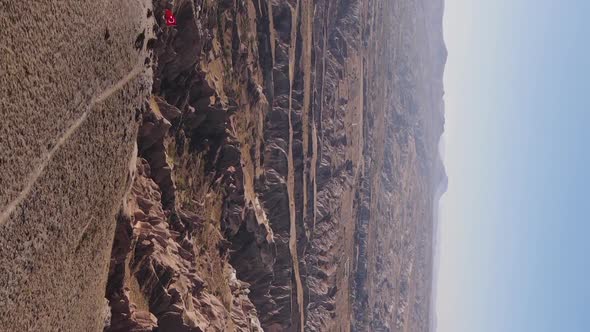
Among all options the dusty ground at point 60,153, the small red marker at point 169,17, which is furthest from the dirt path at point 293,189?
the dusty ground at point 60,153

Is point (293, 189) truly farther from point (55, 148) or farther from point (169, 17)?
point (55, 148)

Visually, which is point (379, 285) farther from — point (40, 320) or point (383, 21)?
point (40, 320)

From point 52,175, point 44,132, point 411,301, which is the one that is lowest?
point 411,301

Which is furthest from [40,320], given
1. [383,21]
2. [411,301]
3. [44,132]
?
[411,301]

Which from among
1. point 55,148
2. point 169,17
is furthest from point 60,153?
point 169,17

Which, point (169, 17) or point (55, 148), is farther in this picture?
point (169, 17)
